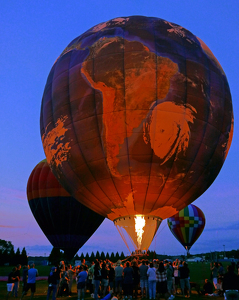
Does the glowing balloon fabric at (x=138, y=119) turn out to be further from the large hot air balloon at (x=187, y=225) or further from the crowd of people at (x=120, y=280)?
the large hot air balloon at (x=187, y=225)

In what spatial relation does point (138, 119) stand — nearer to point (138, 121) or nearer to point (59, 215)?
point (138, 121)

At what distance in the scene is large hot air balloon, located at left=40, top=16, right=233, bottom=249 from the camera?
12.6 metres

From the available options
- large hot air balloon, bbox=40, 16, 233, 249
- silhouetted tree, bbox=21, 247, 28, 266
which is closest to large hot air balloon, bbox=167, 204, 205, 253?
large hot air balloon, bbox=40, 16, 233, 249

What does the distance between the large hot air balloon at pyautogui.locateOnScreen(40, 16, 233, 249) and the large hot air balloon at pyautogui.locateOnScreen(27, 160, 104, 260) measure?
12.9 metres

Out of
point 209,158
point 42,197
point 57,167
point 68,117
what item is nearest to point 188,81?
point 209,158

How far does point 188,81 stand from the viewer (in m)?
13.0

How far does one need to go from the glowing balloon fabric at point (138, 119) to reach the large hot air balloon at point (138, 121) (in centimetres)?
4

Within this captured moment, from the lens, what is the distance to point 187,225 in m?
35.8

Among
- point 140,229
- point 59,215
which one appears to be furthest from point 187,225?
point 140,229

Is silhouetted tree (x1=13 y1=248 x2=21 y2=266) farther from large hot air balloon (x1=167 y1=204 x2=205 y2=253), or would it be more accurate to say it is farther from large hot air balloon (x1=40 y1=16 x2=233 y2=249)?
large hot air balloon (x1=40 y1=16 x2=233 y2=249)

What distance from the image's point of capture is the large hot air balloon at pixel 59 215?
2717 centimetres

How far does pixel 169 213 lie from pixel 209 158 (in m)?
2.79

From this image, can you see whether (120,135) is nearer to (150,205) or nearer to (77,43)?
(150,205)

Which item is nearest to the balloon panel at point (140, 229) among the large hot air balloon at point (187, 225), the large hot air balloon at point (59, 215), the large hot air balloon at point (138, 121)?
Result: the large hot air balloon at point (138, 121)
